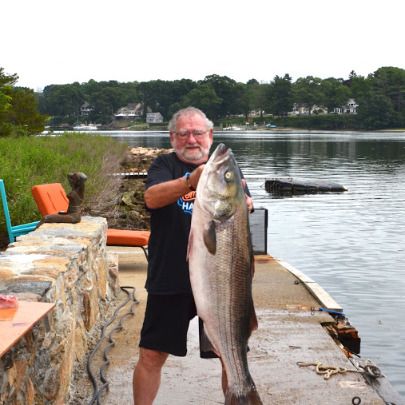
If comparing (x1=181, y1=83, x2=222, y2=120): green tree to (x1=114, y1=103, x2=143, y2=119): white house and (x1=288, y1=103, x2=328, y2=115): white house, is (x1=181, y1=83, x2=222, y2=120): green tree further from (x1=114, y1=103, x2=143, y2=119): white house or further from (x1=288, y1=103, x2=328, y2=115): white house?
(x1=114, y1=103, x2=143, y2=119): white house

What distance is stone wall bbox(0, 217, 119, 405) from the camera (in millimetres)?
4098

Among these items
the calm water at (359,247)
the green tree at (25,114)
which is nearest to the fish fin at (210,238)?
the calm water at (359,247)

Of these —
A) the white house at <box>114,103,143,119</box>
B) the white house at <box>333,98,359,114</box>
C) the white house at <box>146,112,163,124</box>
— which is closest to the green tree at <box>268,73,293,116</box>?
the white house at <box>333,98,359,114</box>

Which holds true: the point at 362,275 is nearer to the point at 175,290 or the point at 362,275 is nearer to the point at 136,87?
the point at 175,290

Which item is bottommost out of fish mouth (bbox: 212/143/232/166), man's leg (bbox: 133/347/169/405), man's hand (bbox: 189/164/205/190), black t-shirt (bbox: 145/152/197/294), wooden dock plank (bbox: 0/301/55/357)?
man's leg (bbox: 133/347/169/405)

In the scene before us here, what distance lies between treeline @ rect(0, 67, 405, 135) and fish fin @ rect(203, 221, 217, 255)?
14809cm

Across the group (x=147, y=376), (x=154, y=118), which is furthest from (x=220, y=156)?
(x=154, y=118)

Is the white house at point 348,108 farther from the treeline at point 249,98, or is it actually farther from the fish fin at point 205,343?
the fish fin at point 205,343

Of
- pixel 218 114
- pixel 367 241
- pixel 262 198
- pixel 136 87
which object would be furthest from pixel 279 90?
pixel 367 241

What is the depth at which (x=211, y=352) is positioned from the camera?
4.18 meters

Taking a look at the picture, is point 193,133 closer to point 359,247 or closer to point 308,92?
point 359,247

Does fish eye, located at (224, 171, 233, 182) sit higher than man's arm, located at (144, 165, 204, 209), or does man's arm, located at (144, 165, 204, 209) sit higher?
fish eye, located at (224, 171, 233, 182)

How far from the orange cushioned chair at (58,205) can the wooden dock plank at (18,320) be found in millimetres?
5185

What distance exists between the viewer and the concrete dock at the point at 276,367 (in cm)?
559
